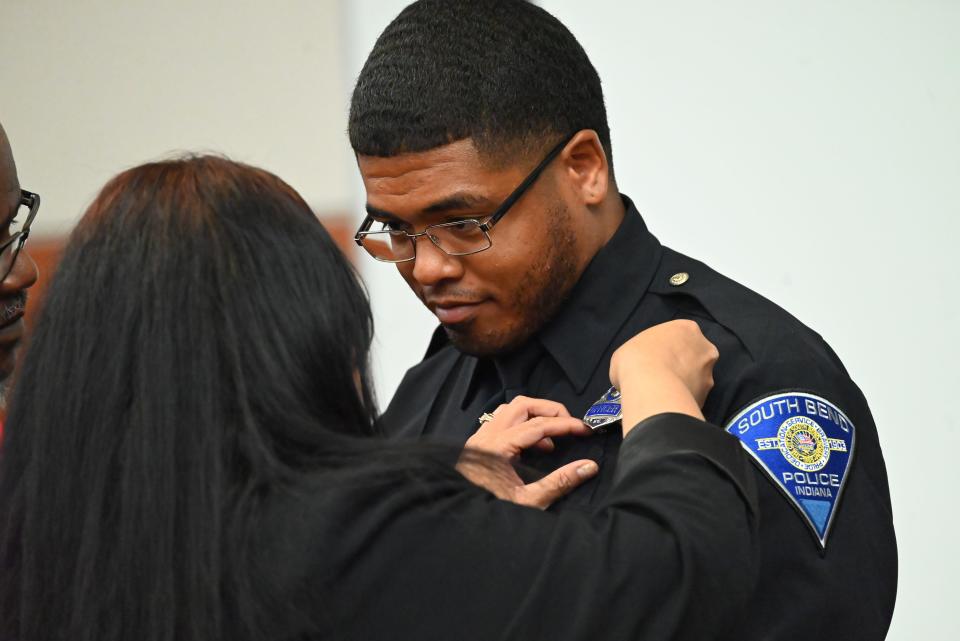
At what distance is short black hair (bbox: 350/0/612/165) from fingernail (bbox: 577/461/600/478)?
0.40m

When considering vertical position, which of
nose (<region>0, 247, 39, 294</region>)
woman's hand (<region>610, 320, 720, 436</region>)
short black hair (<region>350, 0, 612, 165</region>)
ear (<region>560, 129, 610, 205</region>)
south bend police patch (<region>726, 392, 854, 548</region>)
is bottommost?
nose (<region>0, 247, 39, 294</region>)

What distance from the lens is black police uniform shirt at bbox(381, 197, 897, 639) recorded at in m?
1.17

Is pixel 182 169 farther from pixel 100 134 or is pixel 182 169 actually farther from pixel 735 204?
pixel 100 134

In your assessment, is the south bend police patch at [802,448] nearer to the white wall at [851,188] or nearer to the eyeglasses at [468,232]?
the eyeglasses at [468,232]

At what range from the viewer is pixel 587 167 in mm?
1456

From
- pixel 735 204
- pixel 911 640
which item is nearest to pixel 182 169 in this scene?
pixel 735 204

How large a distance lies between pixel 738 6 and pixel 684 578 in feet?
5.15

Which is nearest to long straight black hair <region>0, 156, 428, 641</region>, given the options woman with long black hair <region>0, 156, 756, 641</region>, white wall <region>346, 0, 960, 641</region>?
woman with long black hair <region>0, 156, 756, 641</region>

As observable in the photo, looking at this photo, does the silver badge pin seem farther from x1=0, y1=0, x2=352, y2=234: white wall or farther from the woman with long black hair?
x1=0, y1=0, x2=352, y2=234: white wall

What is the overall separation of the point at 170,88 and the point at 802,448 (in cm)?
237

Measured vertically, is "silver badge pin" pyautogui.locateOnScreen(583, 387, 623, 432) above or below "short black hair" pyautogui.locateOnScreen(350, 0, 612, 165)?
below

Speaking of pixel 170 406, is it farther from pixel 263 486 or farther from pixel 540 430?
pixel 540 430

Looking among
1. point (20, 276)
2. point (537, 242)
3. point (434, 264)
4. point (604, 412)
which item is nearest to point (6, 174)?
point (20, 276)

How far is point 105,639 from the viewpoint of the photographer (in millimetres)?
957
